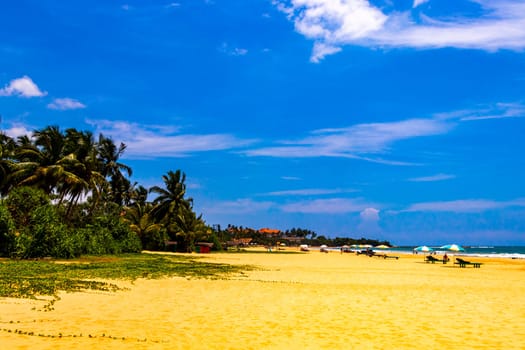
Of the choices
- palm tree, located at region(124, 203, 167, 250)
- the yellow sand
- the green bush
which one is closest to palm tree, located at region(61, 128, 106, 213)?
the green bush

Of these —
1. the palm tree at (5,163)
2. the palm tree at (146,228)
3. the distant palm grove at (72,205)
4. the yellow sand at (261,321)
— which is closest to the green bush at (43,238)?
the distant palm grove at (72,205)

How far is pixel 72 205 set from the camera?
4422cm

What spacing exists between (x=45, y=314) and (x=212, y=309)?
4014 mm

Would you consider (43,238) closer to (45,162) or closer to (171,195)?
(45,162)

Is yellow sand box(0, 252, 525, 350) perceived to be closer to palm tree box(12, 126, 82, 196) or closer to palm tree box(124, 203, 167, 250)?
palm tree box(12, 126, 82, 196)

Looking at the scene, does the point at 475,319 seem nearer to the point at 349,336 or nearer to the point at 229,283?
the point at 349,336

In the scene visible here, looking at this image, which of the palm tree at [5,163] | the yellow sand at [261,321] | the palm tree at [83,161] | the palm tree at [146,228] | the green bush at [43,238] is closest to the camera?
the yellow sand at [261,321]

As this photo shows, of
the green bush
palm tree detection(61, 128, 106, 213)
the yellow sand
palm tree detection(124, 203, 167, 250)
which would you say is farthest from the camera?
palm tree detection(124, 203, 167, 250)

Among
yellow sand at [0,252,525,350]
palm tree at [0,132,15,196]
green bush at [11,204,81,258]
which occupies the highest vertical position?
palm tree at [0,132,15,196]

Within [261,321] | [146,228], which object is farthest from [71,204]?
[261,321]

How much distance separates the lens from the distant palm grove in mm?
30125

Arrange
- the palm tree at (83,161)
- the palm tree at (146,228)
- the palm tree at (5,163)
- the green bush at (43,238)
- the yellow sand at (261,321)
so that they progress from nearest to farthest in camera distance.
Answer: the yellow sand at (261,321) < the green bush at (43,238) < the palm tree at (5,163) < the palm tree at (83,161) < the palm tree at (146,228)

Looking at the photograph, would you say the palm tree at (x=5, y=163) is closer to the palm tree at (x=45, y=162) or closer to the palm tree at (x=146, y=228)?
the palm tree at (x=45, y=162)

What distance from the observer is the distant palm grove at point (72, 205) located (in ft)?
98.8
